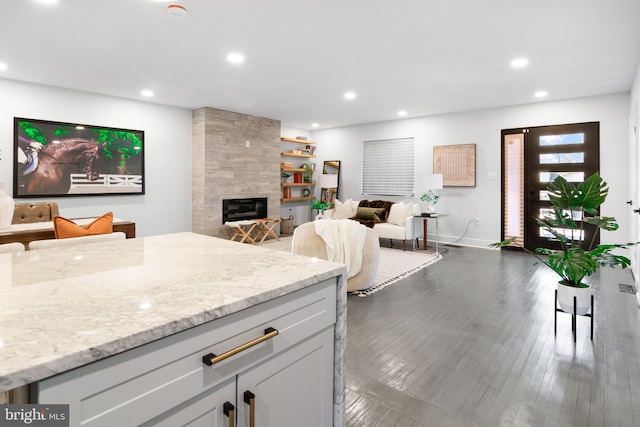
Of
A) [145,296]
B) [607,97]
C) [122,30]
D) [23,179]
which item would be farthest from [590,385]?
A: [23,179]

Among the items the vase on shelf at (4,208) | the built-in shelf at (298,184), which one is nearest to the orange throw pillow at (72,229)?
the vase on shelf at (4,208)

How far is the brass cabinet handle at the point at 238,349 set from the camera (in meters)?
0.87

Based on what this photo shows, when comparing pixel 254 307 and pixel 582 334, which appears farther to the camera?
pixel 582 334

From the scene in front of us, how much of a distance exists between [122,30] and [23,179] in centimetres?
299

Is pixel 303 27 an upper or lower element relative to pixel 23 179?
upper

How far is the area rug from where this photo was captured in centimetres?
416

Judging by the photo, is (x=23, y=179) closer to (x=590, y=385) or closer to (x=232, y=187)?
(x=232, y=187)

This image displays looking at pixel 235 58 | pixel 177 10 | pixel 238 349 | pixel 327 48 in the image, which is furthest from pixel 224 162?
pixel 238 349

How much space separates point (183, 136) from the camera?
6.43 m

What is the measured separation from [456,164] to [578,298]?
4.37 m

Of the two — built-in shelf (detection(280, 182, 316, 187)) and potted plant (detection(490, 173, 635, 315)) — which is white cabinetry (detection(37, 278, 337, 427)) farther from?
built-in shelf (detection(280, 182, 316, 187))

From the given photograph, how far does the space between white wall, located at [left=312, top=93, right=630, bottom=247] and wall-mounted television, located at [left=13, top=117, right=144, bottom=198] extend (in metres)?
4.54

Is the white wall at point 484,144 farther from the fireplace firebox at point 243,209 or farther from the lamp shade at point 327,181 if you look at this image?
the fireplace firebox at point 243,209

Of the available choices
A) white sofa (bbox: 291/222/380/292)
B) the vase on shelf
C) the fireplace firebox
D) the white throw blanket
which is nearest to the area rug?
white sofa (bbox: 291/222/380/292)
